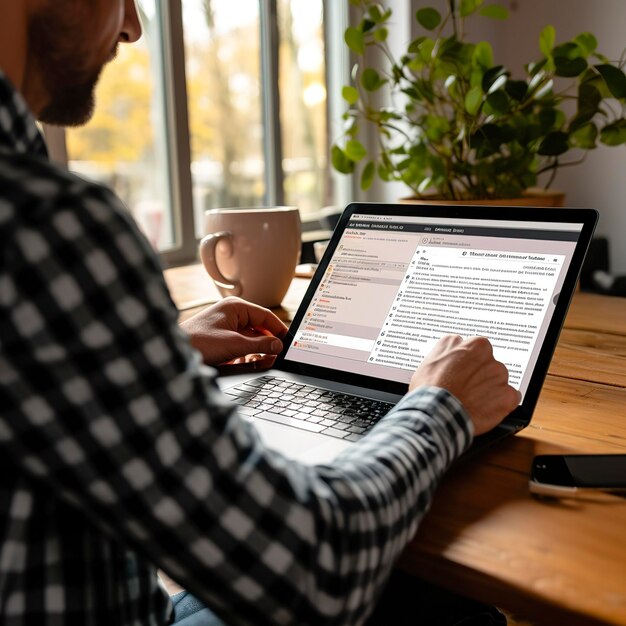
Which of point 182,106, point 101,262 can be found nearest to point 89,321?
point 101,262

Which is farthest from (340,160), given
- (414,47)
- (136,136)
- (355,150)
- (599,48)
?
(599,48)

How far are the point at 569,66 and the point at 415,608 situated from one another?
0.94 m

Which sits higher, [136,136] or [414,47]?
[414,47]

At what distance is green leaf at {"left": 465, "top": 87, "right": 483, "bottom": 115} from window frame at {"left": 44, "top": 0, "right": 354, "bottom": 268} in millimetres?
1082

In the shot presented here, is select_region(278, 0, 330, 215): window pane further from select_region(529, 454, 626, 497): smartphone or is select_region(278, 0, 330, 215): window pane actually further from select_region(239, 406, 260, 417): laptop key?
select_region(529, 454, 626, 497): smartphone

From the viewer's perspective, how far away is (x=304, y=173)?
279 centimetres

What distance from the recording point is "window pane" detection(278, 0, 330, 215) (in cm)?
262

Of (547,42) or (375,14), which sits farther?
(375,14)

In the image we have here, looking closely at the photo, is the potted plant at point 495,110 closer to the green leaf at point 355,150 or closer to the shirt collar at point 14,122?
the green leaf at point 355,150

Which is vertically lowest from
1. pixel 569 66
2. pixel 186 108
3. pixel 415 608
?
pixel 415 608

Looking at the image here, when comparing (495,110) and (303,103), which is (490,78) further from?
(303,103)

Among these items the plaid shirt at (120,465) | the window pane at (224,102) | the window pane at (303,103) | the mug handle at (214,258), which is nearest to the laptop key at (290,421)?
the plaid shirt at (120,465)

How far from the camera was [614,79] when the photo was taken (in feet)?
4.09

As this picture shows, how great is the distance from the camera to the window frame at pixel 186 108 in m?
2.18
